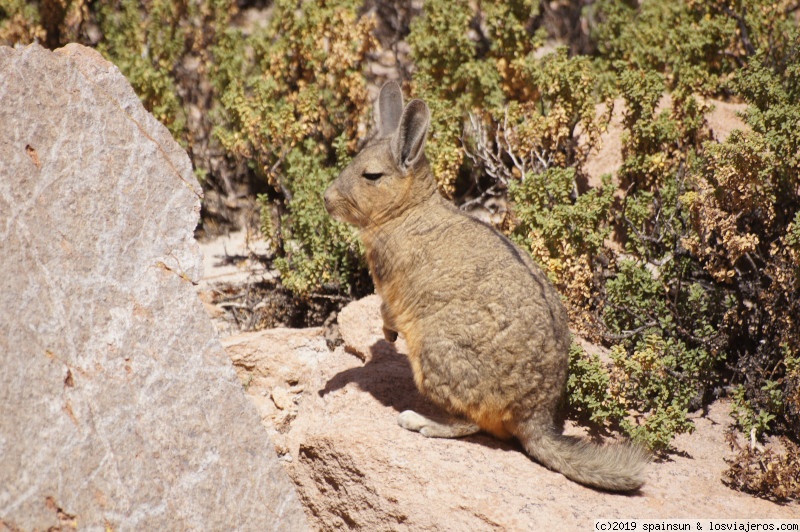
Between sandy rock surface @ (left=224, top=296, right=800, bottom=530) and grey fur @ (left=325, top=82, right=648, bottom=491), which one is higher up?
grey fur @ (left=325, top=82, right=648, bottom=491)

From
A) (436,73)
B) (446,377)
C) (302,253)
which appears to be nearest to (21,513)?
(446,377)

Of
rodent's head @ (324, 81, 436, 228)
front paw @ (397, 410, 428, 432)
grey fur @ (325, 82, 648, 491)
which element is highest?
rodent's head @ (324, 81, 436, 228)

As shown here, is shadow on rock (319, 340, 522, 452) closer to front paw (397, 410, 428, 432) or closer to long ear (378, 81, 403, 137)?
front paw (397, 410, 428, 432)

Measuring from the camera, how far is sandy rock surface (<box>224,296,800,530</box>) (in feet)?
13.4

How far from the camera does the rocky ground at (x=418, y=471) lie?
4.09 m

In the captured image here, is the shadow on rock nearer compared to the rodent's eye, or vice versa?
the shadow on rock

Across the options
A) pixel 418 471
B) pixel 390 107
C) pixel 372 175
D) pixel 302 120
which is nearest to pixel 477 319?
pixel 418 471

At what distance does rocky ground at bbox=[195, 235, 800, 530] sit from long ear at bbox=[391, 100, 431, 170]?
1.49 m

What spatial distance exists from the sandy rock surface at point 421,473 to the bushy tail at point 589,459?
2.8 inches

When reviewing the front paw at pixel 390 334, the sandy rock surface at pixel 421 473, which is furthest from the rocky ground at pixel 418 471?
the front paw at pixel 390 334

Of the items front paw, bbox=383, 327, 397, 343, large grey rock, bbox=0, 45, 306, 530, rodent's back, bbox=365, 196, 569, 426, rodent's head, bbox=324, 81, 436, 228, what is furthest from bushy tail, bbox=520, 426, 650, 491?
rodent's head, bbox=324, 81, 436, 228

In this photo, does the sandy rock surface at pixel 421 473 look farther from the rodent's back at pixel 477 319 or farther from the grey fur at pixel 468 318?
the rodent's back at pixel 477 319

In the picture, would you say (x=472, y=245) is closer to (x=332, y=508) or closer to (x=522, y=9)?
(x=332, y=508)

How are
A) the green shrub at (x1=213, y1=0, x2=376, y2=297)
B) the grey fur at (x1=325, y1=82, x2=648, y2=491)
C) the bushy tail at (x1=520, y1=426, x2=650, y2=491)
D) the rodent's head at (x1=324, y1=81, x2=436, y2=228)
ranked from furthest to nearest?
1. the green shrub at (x1=213, y1=0, x2=376, y2=297)
2. the rodent's head at (x1=324, y1=81, x2=436, y2=228)
3. the grey fur at (x1=325, y1=82, x2=648, y2=491)
4. the bushy tail at (x1=520, y1=426, x2=650, y2=491)
